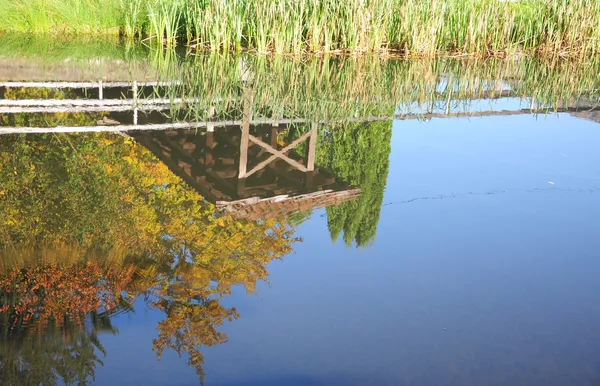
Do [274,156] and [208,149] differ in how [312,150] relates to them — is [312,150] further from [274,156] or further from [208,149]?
[208,149]

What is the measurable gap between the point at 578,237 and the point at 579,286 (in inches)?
45.0

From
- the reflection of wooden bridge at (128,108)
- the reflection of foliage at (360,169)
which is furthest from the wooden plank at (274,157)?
the reflection of wooden bridge at (128,108)

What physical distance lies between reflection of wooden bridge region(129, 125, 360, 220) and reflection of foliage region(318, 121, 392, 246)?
21 centimetres

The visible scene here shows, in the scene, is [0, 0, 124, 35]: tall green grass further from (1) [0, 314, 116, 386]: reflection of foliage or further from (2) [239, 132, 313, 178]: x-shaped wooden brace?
(1) [0, 314, 116, 386]: reflection of foliage

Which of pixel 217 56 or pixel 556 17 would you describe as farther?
pixel 556 17

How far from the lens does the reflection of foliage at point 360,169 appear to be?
6684 mm

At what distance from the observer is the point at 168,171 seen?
777 centimetres

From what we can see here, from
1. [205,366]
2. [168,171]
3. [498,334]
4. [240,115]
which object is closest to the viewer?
[205,366]

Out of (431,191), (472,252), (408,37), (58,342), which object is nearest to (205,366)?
(58,342)

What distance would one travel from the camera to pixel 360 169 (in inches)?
325

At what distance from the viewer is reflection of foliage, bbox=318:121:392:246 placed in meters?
6.68

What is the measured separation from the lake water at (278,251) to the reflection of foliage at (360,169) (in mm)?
28

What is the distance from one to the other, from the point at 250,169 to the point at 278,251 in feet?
6.97

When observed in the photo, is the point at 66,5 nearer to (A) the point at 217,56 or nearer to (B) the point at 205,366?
(A) the point at 217,56
